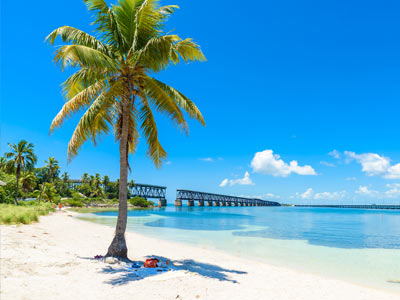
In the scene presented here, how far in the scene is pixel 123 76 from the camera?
30.7 ft

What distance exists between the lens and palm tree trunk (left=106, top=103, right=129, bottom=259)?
9180 millimetres

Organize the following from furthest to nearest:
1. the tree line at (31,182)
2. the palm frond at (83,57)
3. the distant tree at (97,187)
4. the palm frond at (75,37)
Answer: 1. the distant tree at (97,187)
2. the tree line at (31,182)
3. the palm frond at (75,37)
4. the palm frond at (83,57)

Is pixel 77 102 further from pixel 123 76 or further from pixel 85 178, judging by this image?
pixel 85 178

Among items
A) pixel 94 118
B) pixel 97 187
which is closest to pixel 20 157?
pixel 94 118

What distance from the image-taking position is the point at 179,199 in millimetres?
153250

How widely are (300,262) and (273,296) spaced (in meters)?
7.85

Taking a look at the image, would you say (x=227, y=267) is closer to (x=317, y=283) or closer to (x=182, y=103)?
(x=317, y=283)

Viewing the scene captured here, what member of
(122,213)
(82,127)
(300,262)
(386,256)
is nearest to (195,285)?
(122,213)

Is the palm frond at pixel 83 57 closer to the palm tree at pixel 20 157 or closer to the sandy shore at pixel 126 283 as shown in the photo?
the sandy shore at pixel 126 283

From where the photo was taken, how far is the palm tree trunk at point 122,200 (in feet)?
30.1

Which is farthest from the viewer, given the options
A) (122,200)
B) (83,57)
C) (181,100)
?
(181,100)

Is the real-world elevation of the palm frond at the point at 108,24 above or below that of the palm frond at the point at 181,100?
above

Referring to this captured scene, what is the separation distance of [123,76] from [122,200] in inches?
188

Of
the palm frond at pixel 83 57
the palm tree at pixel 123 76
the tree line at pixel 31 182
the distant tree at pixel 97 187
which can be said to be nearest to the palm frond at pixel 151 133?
the palm tree at pixel 123 76
